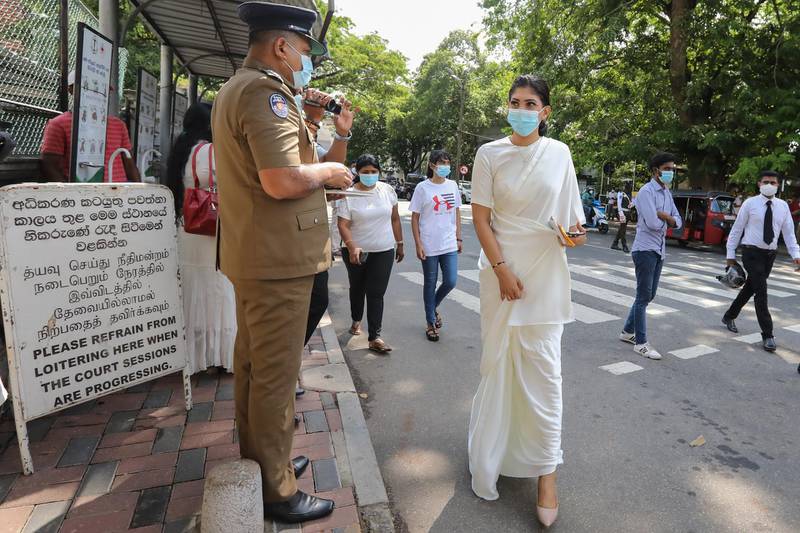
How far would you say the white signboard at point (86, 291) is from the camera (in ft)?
8.59

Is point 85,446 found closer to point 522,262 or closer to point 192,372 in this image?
point 192,372

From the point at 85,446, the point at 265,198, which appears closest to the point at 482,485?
the point at 265,198

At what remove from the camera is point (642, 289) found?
5.36m

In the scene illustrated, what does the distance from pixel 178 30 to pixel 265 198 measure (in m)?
5.96

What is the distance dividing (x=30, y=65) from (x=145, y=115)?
2.91 meters

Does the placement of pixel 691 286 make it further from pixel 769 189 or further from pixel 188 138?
pixel 188 138

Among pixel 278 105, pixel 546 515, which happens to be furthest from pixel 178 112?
pixel 546 515

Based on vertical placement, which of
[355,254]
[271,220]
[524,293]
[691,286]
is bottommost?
[691,286]

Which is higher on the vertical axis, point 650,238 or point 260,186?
point 260,186

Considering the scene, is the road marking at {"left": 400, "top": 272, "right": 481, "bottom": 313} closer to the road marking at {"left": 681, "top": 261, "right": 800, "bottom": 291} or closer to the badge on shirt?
the badge on shirt

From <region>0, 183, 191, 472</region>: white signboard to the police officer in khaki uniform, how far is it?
0.95 meters

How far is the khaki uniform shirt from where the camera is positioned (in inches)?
81.8

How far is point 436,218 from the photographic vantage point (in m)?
5.57

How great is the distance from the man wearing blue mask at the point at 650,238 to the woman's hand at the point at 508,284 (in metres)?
3.05
